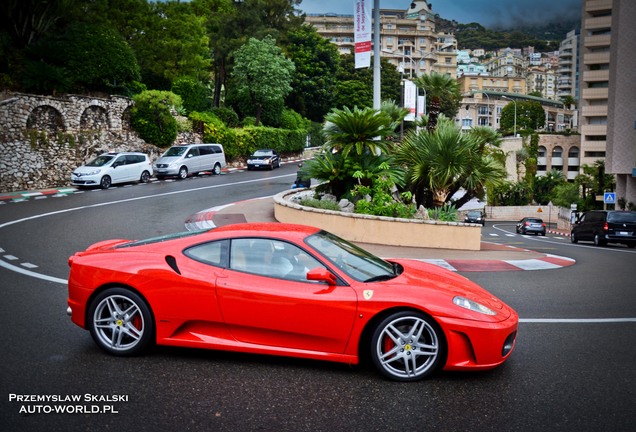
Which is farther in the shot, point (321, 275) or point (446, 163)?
point (446, 163)

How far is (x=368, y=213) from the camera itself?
1648 cm

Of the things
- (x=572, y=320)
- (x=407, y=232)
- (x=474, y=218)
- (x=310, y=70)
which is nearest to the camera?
(x=572, y=320)

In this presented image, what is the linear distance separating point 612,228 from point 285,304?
22.7 meters

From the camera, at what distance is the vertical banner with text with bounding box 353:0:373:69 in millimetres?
18453

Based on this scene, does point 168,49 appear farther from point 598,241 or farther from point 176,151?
point 598,241

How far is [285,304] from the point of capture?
18.7 feet

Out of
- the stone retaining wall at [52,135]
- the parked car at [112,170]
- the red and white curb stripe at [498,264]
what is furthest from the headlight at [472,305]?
the stone retaining wall at [52,135]

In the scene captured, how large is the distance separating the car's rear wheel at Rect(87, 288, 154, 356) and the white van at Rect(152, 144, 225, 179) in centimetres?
2917

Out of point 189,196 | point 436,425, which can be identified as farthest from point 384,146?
point 436,425

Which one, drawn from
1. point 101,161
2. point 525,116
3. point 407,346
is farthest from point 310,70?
point 525,116

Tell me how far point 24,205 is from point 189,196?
6450mm

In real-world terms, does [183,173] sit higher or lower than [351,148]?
lower

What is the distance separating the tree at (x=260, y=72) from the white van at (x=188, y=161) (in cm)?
1425

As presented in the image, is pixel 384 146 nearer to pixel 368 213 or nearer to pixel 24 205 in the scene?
pixel 368 213
